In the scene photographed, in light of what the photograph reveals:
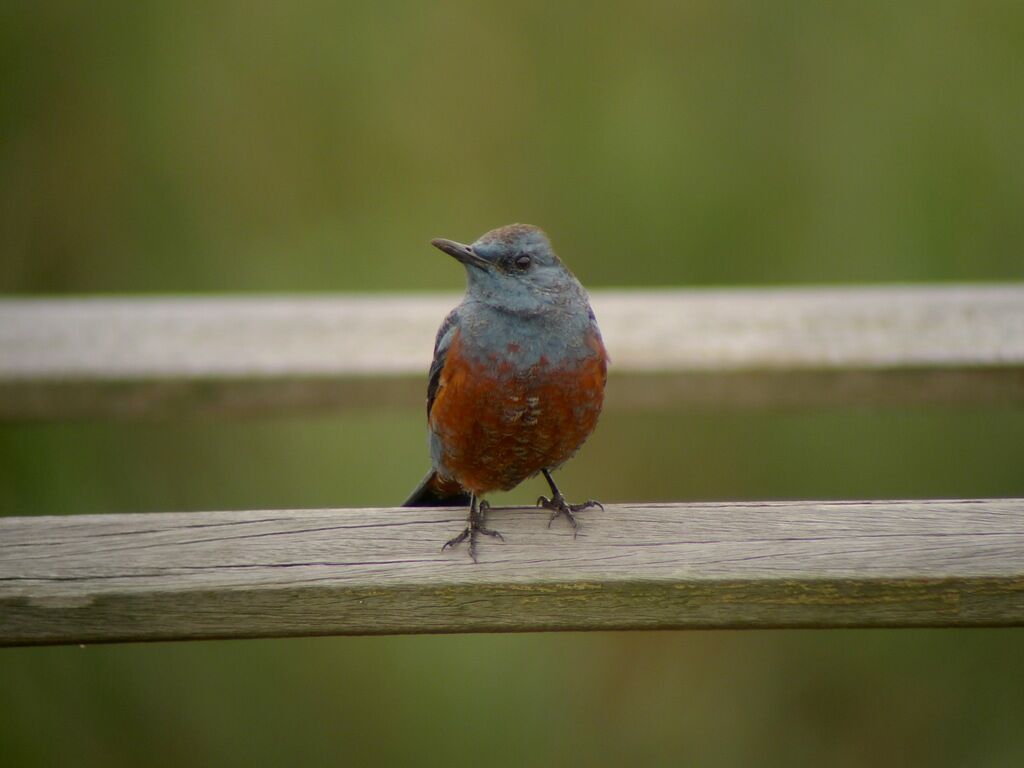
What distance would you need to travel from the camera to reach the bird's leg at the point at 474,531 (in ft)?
7.49

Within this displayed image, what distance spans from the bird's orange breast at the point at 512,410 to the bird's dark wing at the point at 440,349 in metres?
0.05

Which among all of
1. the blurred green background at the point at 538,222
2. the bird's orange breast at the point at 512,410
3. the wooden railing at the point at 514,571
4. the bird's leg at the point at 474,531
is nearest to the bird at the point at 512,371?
the bird's orange breast at the point at 512,410

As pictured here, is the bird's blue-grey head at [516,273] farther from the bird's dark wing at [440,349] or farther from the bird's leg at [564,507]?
the bird's leg at [564,507]

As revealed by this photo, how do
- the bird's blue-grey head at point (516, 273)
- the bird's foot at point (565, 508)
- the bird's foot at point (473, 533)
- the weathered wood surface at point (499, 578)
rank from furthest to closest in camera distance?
1. the bird's blue-grey head at point (516, 273)
2. the bird's foot at point (565, 508)
3. the bird's foot at point (473, 533)
4. the weathered wood surface at point (499, 578)

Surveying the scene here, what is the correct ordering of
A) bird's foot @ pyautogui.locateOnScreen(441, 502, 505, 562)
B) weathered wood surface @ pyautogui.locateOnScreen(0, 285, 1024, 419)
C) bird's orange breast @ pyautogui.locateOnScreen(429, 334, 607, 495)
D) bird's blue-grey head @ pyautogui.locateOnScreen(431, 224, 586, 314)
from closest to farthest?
bird's foot @ pyautogui.locateOnScreen(441, 502, 505, 562), bird's orange breast @ pyautogui.locateOnScreen(429, 334, 607, 495), bird's blue-grey head @ pyautogui.locateOnScreen(431, 224, 586, 314), weathered wood surface @ pyautogui.locateOnScreen(0, 285, 1024, 419)

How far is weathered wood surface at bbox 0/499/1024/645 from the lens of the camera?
6.84 ft

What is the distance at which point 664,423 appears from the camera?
5.41 m

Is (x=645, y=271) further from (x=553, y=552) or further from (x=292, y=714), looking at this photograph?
(x=553, y=552)

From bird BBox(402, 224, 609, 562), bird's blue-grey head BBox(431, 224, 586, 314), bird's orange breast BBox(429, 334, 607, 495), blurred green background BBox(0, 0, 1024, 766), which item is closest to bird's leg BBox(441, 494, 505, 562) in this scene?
bird BBox(402, 224, 609, 562)

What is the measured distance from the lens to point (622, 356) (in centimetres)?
365

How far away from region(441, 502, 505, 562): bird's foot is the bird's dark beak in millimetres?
701

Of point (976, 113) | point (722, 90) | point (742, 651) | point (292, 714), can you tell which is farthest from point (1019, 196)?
point (292, 714)

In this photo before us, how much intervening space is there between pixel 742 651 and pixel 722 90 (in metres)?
2.59

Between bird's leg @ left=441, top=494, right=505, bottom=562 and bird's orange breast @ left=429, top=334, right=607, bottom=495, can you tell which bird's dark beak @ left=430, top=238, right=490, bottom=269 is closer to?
bird's orange breast @ left=429, top=334, right=607, bottom=495
